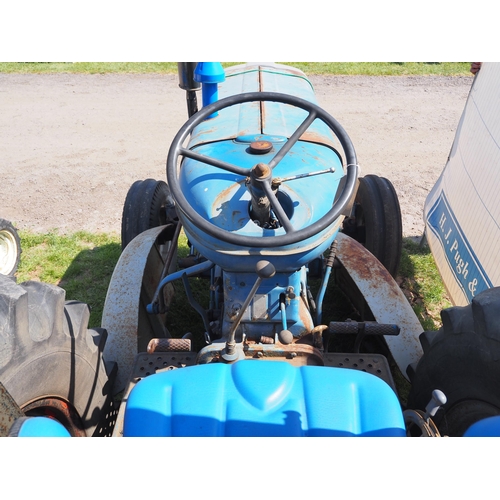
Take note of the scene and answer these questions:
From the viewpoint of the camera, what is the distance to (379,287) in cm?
264

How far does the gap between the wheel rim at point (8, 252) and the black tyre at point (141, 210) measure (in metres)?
1.10

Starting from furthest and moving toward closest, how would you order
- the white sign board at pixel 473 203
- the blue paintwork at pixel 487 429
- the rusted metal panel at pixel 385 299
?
1. the white sign board at pixel 473 203
2. the rusted metal panel at pixel 385 299
3. the blue paintwork at pixel 487 429

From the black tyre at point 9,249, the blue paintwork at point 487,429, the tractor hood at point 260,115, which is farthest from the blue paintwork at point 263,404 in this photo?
the black tyre at point 9,249

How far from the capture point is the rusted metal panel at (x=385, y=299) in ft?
7.83

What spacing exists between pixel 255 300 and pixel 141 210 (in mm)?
1434

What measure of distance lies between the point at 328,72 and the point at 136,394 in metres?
8.07

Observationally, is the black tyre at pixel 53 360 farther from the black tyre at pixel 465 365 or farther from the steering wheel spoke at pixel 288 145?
the black tyre at pixel 465 365

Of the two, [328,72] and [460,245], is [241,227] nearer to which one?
[460,245]

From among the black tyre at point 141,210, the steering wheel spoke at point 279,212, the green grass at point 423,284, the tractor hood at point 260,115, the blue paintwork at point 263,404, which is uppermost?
the tractor hood at point 260,115

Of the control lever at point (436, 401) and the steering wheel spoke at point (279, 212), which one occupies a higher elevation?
the steering wheel spoke at point (279, 212)

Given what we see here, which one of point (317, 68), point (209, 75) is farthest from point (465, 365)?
point (317, 68)

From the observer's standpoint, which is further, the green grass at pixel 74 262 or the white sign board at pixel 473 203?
the green grass at pixel 74 262

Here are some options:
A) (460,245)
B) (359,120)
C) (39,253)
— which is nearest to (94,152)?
(39,253)

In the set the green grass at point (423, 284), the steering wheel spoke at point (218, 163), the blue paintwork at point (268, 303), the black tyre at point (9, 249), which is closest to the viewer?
the steering wheel spoke at point (218, 163)
